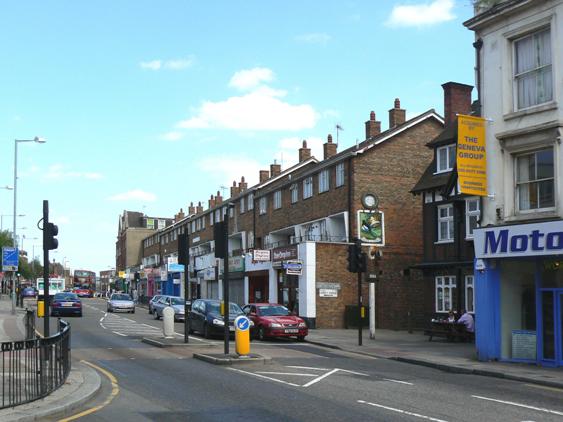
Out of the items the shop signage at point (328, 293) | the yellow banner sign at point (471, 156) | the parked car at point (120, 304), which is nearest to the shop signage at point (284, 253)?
the shop signage at point (328, 293)

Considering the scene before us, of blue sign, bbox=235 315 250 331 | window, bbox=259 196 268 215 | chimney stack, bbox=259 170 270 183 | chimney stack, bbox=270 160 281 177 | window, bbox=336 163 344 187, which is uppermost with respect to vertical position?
chimney stack, bbox=270 160 281 177

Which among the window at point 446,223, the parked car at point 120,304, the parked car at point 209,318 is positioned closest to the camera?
the parked car at point 209,318

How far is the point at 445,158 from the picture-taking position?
3266 cm

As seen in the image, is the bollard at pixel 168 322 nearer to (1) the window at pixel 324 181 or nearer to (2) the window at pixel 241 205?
(1) the window at pixel 324 181

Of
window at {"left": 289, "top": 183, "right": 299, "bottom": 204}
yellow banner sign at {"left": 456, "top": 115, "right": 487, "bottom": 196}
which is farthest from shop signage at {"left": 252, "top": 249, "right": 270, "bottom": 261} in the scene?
yellow banner sign at {"left": 456, "top": 115, "right": 487, "bottom": 196}

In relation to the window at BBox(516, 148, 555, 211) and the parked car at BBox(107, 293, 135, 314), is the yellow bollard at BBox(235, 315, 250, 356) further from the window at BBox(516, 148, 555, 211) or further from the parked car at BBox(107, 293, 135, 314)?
the parked car at BBox(107, 293, 135, 314)

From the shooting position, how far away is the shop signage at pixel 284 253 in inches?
1383

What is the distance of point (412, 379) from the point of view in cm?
1502

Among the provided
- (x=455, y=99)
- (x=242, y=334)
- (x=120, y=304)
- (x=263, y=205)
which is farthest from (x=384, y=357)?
(x=120, y=304)

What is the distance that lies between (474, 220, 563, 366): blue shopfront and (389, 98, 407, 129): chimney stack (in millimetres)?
22381

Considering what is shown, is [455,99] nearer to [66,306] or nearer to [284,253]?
[284,253]

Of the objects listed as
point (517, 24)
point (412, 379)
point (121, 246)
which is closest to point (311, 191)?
point (517, 24)

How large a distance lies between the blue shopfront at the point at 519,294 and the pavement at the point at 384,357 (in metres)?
0.62

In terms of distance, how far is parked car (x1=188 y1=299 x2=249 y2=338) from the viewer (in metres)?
25.8
